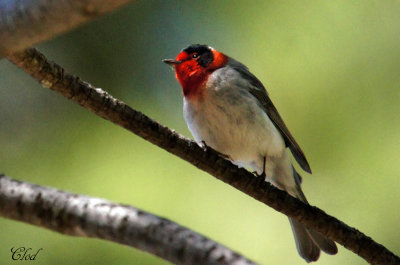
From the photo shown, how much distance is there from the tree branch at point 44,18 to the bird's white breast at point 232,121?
8.87 feet

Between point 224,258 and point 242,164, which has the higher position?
point 242,164

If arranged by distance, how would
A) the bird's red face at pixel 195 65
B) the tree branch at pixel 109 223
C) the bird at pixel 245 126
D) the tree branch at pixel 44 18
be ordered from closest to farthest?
the tree branch at pixel 44 18 → the tree branch at pixel 109 223 → the bird at pixel 245 126 → the bird's red face at pixel 195 65

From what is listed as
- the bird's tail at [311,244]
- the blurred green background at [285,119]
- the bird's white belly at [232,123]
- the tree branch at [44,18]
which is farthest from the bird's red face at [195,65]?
the tree branch at [44,18]

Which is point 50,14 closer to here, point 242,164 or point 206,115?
point 206,115

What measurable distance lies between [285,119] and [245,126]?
614 millimetres

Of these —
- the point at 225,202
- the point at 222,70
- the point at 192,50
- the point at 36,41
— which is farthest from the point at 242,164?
the point at 36,41

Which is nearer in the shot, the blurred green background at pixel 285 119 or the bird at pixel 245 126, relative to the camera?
the bird at pixel 245 126

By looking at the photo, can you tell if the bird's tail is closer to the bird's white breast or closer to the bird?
the bird

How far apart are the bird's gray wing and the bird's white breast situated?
0.06 metres

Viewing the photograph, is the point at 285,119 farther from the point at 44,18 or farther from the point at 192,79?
the point at 44,18

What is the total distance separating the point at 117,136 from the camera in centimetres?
433

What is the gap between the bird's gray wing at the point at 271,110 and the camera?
3928 millimetres

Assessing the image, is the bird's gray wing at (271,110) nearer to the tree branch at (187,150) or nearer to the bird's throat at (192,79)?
the bird's throat at (192,79)

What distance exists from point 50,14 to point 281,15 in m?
3.50
